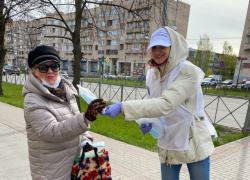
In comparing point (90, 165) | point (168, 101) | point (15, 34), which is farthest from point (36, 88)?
point (15, 34)

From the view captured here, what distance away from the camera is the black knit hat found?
5.82 feet

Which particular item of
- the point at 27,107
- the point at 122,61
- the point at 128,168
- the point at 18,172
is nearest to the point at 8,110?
the point at 18,172

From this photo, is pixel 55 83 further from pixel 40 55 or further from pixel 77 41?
pixel 77 41

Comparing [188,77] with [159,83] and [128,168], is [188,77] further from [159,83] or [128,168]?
[128,168]

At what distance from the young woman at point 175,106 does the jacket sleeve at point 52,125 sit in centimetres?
23

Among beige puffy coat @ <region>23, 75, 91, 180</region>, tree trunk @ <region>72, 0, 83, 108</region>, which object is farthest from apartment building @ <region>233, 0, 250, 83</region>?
beige puffy coat @ <region>23, 75, 91, 180</region>

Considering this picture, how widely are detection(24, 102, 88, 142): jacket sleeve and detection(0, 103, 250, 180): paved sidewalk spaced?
7.79 feet

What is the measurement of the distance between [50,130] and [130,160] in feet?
10.0

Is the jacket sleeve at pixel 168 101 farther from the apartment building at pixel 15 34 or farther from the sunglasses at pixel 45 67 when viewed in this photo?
the apartment building at pixel 15 34

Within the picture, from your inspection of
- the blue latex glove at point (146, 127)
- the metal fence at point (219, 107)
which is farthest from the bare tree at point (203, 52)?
the blue latex glove at point (146, 127)

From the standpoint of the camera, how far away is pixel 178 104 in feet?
5.96

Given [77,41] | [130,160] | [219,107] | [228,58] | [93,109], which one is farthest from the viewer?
[228,58]

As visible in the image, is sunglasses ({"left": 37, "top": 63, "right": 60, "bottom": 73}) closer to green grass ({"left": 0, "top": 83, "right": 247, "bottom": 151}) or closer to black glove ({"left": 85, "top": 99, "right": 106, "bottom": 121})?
black glove ({"left": 85, "top": 99, "right": 106, "bottom": 121})

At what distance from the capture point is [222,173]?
419cm
